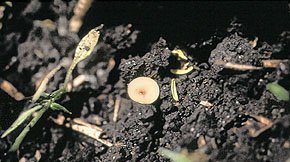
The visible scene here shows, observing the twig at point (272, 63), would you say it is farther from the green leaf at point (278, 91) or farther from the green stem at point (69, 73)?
the green stem at point (69, 73)


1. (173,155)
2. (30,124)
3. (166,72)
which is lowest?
(173,155)

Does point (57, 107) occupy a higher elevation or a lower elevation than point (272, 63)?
lower

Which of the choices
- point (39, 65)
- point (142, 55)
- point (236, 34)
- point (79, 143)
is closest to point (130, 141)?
point (79, 143)

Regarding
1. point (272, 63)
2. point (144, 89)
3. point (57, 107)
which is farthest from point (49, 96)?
point (272, 63)

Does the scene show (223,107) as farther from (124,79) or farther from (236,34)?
(124,79)

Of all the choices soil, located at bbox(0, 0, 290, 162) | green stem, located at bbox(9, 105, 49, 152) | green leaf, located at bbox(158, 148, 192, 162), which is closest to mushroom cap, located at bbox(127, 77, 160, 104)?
soil, located at bbox(0, 0, 290, 162)

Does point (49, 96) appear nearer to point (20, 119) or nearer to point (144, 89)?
point (20, 119)
